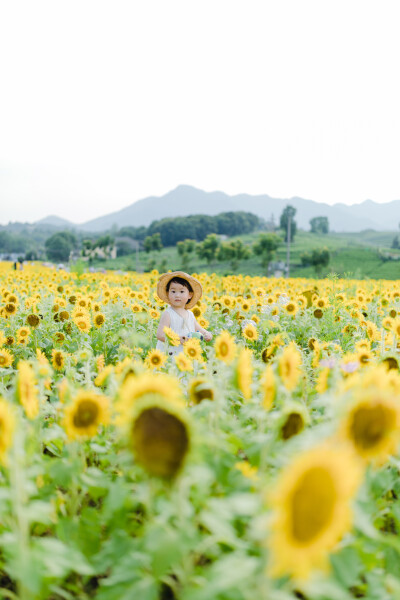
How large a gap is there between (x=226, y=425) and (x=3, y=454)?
95 centimetres

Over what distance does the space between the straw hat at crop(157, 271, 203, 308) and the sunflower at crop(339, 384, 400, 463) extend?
4049 mm

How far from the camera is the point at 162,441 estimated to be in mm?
1222

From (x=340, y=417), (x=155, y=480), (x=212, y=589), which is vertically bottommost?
(x=212, y=589)

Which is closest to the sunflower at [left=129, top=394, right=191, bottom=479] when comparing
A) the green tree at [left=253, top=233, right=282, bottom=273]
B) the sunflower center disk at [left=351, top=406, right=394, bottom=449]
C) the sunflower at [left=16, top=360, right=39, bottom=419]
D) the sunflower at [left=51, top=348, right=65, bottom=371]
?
the sunflower center disk at [left=351, top=406, right=394, bottom=449]

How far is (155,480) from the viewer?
4.33 ft

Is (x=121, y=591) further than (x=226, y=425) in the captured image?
No

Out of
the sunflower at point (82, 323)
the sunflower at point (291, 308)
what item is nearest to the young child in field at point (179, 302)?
the sunflower at point (82, 323)

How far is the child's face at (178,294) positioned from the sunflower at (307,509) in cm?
439

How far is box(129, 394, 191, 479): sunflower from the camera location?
122 centimetres

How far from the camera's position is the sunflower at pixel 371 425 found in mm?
1288

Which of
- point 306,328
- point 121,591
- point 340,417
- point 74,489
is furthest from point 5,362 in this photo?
point 306,328

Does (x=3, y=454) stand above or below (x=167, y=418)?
below

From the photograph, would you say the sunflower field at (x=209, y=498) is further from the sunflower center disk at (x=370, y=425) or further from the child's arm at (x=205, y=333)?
the child's arm at (x=205, y=333)

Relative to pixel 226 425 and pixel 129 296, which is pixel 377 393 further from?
pixel 129 296
